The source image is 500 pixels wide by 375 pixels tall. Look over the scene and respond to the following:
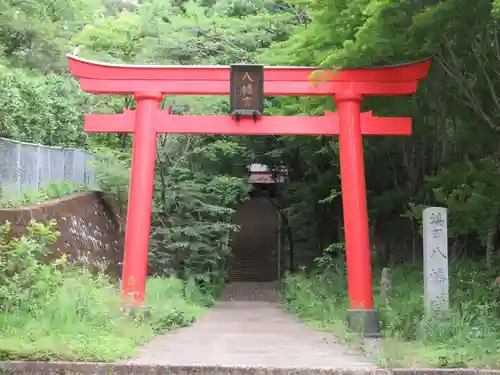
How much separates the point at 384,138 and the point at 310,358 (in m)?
11.4

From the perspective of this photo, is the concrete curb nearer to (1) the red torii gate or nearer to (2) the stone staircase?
(1) the red torii gate

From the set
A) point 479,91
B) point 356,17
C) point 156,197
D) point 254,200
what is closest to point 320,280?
point 156,197

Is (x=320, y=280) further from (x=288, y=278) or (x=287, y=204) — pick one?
(x=287, y=204)

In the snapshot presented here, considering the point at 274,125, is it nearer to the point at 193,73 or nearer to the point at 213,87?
the point at 213,87

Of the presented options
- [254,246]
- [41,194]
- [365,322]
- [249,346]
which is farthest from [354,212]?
[254,246]

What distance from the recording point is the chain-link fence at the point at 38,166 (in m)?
14.0

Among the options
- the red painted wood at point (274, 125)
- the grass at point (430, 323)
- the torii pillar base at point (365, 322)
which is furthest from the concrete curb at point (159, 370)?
the red painted wood at point (274, 125)

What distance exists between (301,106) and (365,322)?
259 inches

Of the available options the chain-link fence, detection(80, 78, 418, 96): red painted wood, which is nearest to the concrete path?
detection(80, 78, 418, 96): red painted wood

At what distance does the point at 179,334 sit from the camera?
11492 millimetres

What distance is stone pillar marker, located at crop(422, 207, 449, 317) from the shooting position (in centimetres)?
1000

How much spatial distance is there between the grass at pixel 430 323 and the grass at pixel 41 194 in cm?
682

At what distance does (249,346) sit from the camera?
984cm

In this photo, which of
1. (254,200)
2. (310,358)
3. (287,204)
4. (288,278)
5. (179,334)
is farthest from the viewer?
(254,200)
